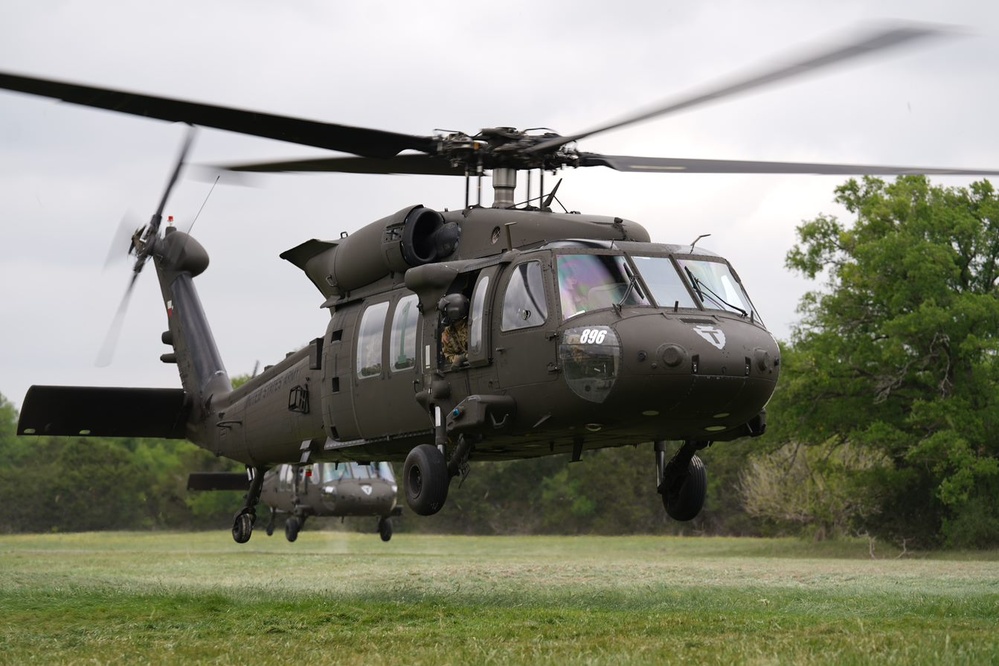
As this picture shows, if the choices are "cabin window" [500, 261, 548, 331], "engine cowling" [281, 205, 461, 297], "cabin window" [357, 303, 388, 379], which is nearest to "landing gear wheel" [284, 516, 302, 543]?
"engine cowling" [281, 205, 461, 297]

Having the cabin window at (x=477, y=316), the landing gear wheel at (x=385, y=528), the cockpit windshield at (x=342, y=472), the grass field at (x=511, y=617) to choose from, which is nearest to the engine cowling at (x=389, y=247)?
the cabin window at (x=477, y=316)

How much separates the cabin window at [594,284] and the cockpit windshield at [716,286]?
680 mm


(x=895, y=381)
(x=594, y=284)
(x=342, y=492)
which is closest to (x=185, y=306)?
(x=594, y=284)

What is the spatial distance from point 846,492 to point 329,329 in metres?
24.4

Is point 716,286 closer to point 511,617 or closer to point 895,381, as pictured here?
point 511,617

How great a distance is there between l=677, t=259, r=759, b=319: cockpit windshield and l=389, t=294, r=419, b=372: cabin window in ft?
9.65

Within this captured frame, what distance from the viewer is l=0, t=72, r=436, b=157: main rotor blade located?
1102 cm

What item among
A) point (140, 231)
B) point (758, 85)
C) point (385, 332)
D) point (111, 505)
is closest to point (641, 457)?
point (111, 505)

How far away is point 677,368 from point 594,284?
4.13 ft

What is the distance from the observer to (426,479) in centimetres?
1273

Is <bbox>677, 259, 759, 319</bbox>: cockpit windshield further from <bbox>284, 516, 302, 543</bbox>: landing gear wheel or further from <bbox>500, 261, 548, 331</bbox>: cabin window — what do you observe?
<bbox>284, 516, 302, 543</bbox>: landing gear wheel

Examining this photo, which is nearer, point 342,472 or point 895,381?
point 342,472

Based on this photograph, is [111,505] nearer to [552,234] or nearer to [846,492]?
[846,492]

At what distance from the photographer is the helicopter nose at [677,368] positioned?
1141 centimetres
